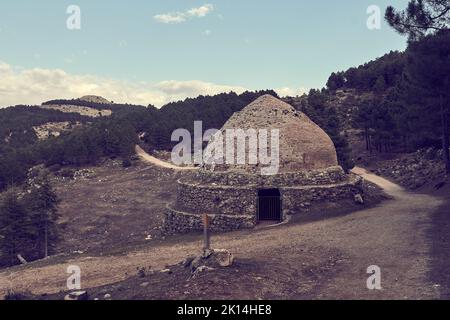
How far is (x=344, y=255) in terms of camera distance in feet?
44.2

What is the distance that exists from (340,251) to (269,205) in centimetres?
746

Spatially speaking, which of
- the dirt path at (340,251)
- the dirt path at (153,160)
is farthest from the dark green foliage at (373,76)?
the dirt path at (340,251)

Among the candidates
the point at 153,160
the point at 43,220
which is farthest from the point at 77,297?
the point at 153,160

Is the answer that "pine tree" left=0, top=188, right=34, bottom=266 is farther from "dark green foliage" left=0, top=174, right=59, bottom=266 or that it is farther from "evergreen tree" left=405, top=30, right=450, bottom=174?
"evergreen tree" left=405, top=30, right=450, bottom=174

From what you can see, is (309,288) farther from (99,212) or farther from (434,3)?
(99,212)

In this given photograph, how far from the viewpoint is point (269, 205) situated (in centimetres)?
2117

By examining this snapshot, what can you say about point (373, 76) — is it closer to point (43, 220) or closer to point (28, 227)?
point (43, 220)

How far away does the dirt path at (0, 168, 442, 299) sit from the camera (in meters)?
10.5

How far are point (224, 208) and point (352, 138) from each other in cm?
4556

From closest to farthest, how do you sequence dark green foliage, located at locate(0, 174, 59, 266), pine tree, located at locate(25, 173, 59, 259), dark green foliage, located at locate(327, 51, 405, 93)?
dark green foliage, located at locate(0, 174, 59, 266), pine tree, located at locate(25, 173, 59, 259), dark green foliage, located at locate(327, 51, 405, 93)

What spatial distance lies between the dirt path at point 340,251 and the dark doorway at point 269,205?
224 cm

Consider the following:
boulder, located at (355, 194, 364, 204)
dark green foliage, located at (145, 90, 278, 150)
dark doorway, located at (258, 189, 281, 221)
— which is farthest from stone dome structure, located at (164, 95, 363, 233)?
dark green foliage, located at (145, 90, 278, 150)

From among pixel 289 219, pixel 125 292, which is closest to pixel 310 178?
pixel 289 219

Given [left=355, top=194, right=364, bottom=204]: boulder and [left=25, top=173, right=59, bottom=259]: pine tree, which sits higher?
[left=355, top=194, right=364, bottom=204]: boulder
